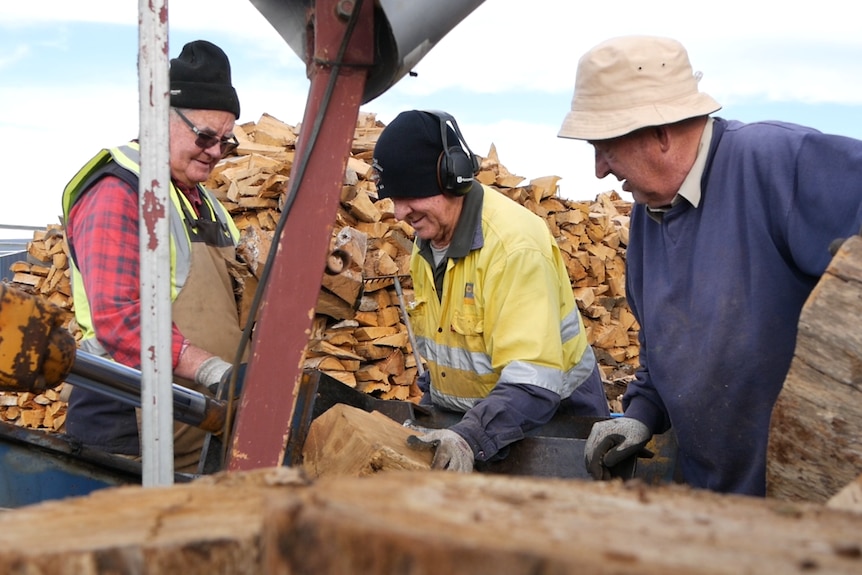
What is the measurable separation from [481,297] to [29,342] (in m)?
1.67

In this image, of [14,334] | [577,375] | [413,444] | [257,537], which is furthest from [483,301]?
[257,537]

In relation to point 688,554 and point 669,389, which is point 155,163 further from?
point 669,389

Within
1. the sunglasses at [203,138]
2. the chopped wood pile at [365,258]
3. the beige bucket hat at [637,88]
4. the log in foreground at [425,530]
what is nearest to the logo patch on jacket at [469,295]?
the beige bucket hat at [637,88]

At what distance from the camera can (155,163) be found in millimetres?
1739

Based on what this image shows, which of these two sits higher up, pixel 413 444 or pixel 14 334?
pixel 14 334

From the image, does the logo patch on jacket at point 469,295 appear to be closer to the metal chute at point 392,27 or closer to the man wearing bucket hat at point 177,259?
the man wearing bucket hat at point 177,259

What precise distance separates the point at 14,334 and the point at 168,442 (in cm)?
42

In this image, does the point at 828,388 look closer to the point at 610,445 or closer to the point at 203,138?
the point at 610,445

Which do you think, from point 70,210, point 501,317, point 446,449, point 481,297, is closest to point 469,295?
point 481,297

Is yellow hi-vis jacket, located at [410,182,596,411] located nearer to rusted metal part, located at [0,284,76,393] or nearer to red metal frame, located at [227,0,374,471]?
red metal frame, located at [227,0,374,471]

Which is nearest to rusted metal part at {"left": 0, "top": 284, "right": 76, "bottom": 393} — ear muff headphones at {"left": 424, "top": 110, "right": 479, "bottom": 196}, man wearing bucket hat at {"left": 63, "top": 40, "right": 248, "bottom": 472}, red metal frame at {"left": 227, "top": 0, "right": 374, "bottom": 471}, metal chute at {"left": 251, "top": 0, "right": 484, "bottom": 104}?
red metal frame at {"left": 227, "top": 0, "right": 374, "bottom": 471}

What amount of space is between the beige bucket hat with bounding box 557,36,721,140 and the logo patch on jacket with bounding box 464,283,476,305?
0.90 metres

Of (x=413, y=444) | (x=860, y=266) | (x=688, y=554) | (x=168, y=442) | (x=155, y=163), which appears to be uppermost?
(x=155, y=163)

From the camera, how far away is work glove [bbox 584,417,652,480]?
2.62 m
